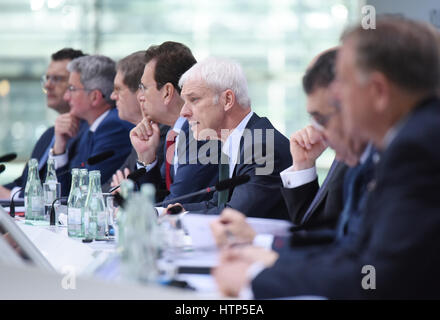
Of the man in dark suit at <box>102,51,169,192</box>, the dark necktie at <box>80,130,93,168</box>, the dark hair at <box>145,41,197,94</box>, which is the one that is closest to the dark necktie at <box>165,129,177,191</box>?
the dark hair at <box>145,41,197,94</box>

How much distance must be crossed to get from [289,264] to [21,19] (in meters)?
6.35

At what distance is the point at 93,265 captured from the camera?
5.09ft

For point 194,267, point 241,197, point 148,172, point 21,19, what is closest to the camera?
point 194,267

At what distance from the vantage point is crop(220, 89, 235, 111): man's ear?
8.85ft

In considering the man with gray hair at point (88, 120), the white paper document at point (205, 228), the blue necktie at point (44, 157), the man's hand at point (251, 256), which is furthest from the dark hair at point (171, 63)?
the man's hand at point (251, 256)

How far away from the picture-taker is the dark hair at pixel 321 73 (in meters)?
1.73

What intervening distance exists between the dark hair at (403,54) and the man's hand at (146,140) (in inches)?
76.6

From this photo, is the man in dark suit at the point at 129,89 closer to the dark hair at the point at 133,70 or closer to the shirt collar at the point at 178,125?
the dark hair at the point at 133,70

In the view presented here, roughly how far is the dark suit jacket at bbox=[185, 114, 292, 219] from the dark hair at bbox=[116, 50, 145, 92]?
1000 mm

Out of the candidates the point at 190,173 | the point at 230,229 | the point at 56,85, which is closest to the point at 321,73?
the point at 230,229

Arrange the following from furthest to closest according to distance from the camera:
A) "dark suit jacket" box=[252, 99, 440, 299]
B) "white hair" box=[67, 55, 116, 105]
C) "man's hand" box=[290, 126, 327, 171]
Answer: "white hair" box=[67, 55, 116, 105], "man's hand" box=[290, 126, 327, 171], "dark suit jacket" box=[252, 99, 440, 299]

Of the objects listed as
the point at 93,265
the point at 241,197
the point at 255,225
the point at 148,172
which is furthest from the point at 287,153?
the point at 93,265

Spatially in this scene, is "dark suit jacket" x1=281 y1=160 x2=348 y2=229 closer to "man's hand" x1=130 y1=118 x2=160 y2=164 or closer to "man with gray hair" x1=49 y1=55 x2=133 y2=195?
"man's hand" x1=130 y1=118 x2=160 y2=164
